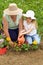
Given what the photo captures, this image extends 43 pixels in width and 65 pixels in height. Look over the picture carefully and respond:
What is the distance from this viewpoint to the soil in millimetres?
4648

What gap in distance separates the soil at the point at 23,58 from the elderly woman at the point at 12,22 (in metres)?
0.23

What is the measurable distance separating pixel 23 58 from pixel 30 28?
2.19 feet

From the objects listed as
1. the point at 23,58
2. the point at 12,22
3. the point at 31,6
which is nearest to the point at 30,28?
the point at 12,22

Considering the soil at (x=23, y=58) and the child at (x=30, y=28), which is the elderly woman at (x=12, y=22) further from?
the soil at (x=23, y=58)

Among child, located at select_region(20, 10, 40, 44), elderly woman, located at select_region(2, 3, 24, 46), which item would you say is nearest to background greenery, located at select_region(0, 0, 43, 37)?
child, located at select_region(20, 10, 40, 44)

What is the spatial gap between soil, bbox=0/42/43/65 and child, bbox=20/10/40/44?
0.89ft

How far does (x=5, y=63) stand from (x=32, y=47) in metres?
0.64

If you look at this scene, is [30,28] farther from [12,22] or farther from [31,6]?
[31,6]

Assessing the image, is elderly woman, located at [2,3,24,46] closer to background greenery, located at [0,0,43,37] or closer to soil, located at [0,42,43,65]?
soil, located at [0,42,43,65]

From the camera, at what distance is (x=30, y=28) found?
204 inches

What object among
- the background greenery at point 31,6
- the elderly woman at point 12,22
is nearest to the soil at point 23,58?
the elderly woman at point 12,22

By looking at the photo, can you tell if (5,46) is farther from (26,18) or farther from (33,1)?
(33,1)

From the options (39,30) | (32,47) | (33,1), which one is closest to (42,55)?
(32,47)

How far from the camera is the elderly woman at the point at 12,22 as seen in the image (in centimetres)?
504
